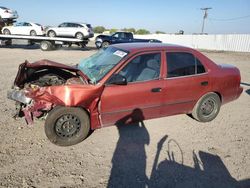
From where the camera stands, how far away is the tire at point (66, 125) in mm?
3649

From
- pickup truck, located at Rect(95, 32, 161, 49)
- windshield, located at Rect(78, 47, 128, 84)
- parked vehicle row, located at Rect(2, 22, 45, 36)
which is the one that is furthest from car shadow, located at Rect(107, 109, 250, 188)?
parked vehicle row, located at Rect(2, 22, 45, 36)

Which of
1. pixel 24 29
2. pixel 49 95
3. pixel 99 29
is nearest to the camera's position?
pixel 49 95

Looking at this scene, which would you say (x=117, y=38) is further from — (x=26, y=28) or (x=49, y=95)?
(x=49, y=95)

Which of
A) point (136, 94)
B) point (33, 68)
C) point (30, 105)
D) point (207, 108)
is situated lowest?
point (207, 108)

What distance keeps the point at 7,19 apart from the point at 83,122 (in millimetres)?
20248

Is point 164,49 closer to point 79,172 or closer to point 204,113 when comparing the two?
point 204,113

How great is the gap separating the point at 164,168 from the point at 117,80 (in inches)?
62.1

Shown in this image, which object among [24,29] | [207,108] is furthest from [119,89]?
[24,29]

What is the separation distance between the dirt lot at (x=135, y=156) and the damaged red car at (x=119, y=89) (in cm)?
32

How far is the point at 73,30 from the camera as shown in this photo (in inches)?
818

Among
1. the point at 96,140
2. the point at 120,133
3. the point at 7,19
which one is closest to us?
the point at 96,140

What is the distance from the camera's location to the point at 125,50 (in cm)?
427

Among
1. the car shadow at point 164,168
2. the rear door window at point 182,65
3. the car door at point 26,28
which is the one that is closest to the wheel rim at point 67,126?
the car shadow at point 164,168

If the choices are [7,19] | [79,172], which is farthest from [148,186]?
[7,19]
